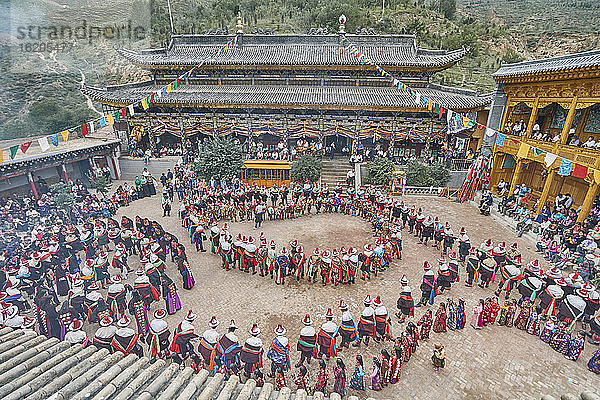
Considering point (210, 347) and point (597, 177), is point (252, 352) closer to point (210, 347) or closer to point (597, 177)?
point (210, 347)

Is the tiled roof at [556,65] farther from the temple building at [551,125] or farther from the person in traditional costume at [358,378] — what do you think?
the person in traditional costume at [358,378]

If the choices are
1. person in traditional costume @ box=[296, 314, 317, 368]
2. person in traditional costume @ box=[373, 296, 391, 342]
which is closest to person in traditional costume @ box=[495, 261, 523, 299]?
person in traditional costume @ box=[373, 296, 391, 342]

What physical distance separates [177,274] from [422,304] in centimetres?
790

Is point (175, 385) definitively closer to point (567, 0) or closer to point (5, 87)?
point (5, 87)

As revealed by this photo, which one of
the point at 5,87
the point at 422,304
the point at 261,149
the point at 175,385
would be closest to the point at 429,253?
the point at 422,304


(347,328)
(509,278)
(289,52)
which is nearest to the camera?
(347,328)

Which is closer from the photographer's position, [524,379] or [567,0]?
[524,379]

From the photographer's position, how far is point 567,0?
209ft

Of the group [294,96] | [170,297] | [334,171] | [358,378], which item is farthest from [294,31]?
[358,378]

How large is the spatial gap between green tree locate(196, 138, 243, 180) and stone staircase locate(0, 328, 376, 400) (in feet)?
45.5

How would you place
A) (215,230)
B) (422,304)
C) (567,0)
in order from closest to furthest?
(422,304), (215,230), (567,0)

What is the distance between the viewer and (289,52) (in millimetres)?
25203

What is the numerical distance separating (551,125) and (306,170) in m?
14.0

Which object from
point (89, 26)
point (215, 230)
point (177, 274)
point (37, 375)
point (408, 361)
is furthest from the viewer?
point (89, 26)
